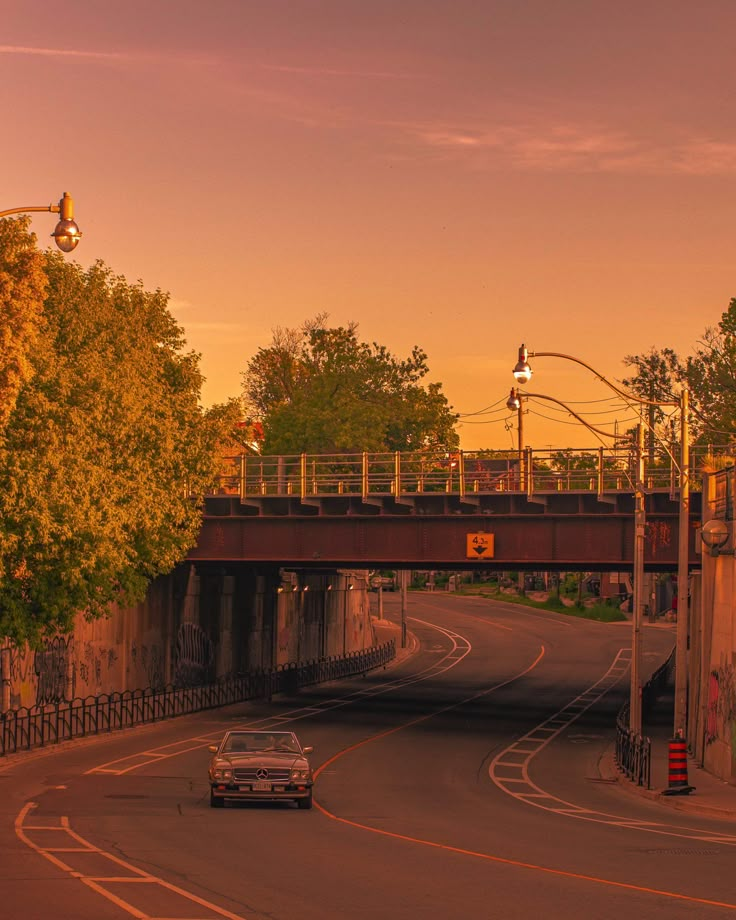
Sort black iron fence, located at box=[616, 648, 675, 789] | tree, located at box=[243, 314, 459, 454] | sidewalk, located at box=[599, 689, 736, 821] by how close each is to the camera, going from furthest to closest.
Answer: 1. tree, located at box=[243, 314, 459, 454]
2. black iron fence, located at box=[616, 648, 675, 789]
3. sidewalk, located at box=[599, 689, 736, 821]

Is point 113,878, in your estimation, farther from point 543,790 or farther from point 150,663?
point 150,663

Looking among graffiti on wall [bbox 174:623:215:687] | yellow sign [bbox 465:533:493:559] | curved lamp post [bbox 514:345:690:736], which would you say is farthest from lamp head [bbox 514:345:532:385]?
graffiti on wall [bbox 174:623:215:687]

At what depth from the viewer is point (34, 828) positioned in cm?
2292

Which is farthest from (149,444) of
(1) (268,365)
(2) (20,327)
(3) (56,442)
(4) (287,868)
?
(1) (268,365)

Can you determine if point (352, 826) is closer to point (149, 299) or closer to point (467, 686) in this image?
point (149, 299)

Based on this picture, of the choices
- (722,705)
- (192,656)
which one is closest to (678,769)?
(722,705)

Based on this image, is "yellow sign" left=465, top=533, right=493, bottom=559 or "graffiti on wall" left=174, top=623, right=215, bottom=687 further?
"graffiti on wall" left=174, top=623, right=215, bottom=687

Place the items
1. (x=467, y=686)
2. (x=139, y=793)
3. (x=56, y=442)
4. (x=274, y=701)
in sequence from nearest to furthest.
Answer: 1. (x=139, y=793)
2. (x=56, y=442)
3. (x=274, y=701)
4. (x=467, y=686)

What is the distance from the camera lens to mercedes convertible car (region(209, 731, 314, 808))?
26875 mm

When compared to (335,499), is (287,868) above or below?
below

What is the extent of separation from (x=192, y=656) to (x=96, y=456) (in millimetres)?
21479

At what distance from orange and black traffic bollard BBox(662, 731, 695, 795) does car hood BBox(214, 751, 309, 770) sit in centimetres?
980

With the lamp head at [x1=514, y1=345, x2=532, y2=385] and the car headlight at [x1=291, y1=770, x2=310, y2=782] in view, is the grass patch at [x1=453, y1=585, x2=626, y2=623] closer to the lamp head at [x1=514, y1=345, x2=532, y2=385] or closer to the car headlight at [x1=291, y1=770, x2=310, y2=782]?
the lamp head at [x1=514, y1=345, x2=532, y2=385]

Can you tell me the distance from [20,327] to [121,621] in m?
24.0
